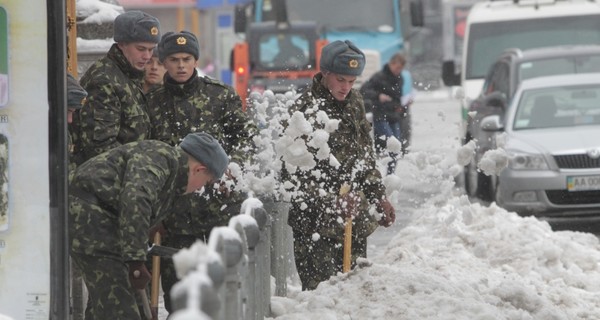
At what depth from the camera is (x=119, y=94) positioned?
793cm

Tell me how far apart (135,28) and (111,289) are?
1.56 meters

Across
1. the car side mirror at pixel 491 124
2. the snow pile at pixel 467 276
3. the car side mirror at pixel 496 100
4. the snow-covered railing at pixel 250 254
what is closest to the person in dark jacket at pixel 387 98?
the car side mirror at pixel 496 100

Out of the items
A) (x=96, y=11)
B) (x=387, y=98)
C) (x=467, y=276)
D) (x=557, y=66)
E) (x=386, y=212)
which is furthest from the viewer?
(x=387, y=98)

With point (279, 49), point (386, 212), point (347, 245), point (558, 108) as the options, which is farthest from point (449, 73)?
point (347, 245)

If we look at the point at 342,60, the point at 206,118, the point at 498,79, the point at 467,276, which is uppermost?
the point at 342,60

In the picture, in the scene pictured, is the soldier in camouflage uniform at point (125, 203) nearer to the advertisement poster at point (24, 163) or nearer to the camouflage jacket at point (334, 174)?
the advertisement poster at point (24, 163)

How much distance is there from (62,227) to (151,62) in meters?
3.10

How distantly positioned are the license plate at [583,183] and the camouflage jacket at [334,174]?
21.4ft

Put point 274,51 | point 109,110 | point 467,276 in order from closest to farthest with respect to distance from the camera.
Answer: point 109,110 → point 467,276 → point 274,51

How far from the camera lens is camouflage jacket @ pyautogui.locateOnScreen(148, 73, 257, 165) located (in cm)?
823

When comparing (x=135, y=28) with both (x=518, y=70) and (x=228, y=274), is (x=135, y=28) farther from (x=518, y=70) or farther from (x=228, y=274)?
(x=518, y=70)

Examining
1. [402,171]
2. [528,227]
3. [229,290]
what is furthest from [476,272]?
[229,290]

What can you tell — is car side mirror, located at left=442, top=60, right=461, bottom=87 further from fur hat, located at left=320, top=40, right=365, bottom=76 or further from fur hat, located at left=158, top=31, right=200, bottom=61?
fur hat, located at left=158, top=31, right=200, bottom=61

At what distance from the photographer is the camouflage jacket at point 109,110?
779 cm
